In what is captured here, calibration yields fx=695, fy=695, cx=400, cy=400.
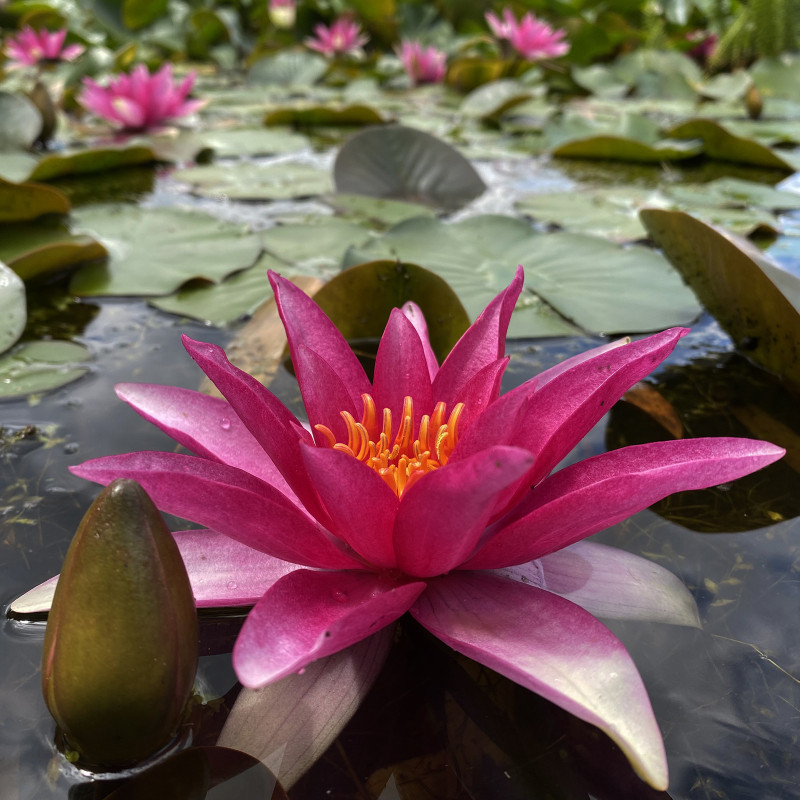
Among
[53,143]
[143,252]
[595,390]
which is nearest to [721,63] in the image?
[53,143]

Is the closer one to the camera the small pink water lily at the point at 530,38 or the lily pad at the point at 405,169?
the lily pad at the point at 405,169

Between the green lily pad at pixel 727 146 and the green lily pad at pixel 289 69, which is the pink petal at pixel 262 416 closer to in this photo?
the green lily pad at pixel 727 146

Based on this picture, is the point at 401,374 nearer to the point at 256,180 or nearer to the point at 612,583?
the point at 612,583

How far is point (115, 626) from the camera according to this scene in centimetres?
67

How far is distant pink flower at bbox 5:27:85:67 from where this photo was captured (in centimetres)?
565

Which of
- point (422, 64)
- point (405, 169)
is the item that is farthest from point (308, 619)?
point (422, 64)

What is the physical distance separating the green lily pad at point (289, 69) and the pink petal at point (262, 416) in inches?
230

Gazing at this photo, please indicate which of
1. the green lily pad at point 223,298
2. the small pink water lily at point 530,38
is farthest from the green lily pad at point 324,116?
the green lily pad at point 223,298

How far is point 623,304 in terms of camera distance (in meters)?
1.75

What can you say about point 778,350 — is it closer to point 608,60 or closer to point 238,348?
point 238,348

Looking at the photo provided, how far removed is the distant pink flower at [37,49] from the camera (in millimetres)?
5652

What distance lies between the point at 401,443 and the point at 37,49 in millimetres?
6324

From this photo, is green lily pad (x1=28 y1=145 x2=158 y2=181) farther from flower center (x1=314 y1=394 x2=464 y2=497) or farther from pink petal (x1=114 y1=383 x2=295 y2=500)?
flower center (x1=314 y1=394 x2=464 y2=497)

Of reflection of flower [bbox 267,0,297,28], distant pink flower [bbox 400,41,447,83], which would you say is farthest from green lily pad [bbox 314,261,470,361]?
reflection of flower [bbox 267,0,297,28]
